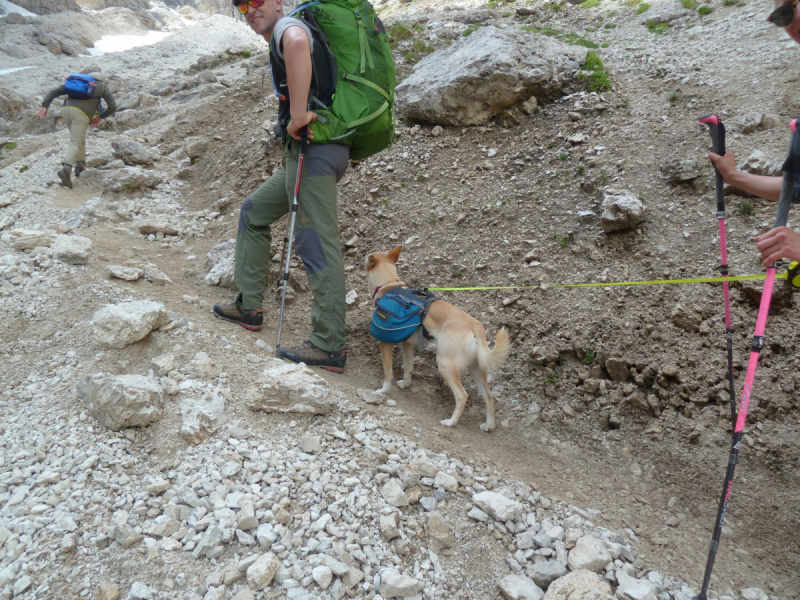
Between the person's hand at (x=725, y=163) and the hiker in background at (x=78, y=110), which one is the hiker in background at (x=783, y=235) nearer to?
the person's hand at (x=725, y=163)

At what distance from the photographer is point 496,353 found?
4125 millimetres

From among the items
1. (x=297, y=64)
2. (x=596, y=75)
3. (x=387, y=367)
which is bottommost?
(x=387, y=367)

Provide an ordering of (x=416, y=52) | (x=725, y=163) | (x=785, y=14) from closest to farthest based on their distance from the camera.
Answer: (x=785, y=14), (x=725, y=163), (x=416, y=52)

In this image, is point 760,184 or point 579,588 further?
point 760,184

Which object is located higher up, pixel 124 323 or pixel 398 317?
pixel 124 323

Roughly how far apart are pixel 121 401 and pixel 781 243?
396cm

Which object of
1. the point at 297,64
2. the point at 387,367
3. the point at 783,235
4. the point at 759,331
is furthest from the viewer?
the point at 387,367

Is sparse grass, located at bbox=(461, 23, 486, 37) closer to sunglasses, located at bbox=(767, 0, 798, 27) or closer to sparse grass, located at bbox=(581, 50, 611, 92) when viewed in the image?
sparse grass, located at bbox=(581, 50, 611, 92)

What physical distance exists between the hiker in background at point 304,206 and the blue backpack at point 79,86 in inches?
294

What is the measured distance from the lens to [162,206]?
801 cm

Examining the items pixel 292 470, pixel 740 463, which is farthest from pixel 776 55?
pixel 292 470

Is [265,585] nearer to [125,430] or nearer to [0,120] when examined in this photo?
[125,430]

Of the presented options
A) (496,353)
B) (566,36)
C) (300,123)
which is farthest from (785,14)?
(566,36)

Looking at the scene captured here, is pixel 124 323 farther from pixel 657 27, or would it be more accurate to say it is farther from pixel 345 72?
pixel 657 27
